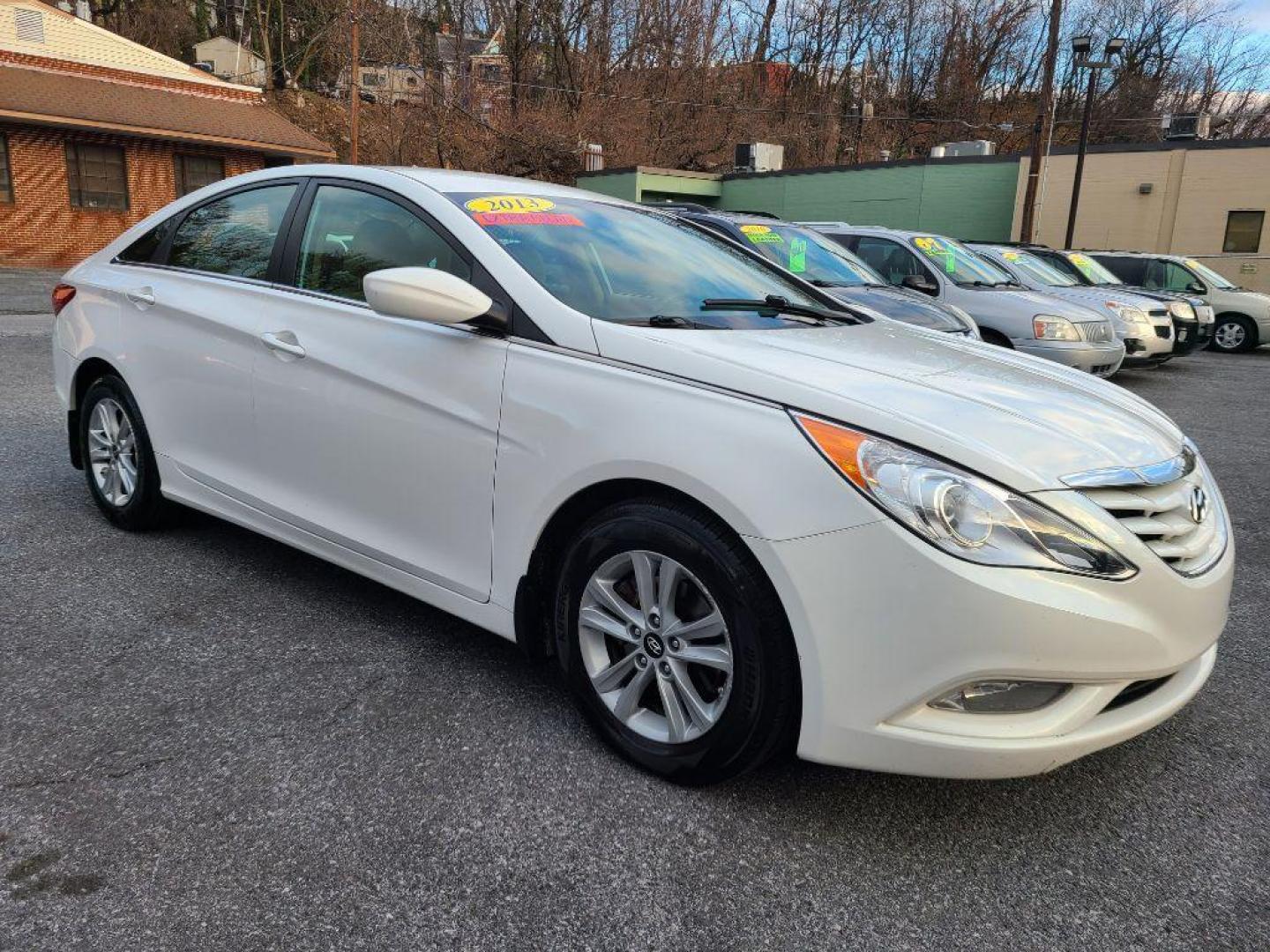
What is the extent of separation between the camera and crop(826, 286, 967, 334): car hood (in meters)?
7.74

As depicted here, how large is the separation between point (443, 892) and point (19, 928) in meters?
0.83

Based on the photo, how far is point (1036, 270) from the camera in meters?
13.1

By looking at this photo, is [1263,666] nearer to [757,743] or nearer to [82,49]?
[757,743]

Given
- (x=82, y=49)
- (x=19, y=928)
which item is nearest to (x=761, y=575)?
(x=19, y=928)

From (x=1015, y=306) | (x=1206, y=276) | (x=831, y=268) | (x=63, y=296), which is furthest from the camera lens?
(x=1206, y=276)

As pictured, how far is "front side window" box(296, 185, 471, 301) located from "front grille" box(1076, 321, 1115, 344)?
26.9 ft

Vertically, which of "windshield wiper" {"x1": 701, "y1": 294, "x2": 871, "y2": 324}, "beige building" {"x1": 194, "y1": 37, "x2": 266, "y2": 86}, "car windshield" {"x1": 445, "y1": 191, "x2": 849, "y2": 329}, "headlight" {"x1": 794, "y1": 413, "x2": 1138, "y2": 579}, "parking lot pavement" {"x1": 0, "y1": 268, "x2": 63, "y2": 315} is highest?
"beige building" {"x1": 194, "y1": 37, "x2": 266, "y2": 86}

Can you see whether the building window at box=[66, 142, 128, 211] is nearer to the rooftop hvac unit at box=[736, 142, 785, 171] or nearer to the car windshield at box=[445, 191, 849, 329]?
the rooftop hvac unit at box=[736, 142, 785, 171]

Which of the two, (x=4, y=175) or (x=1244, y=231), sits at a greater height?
(x=1244, y=231)

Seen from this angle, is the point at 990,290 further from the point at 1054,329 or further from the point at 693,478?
the point at 693,478

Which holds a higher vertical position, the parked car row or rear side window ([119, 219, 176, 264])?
rear side window ([119, 219, 176, 264])

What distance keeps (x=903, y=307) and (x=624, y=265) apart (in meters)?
5.26

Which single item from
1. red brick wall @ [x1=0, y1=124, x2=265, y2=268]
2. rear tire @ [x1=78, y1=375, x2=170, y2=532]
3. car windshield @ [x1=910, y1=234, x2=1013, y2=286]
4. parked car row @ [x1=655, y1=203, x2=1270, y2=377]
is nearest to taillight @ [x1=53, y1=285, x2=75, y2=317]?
rear tire @ [x1=78, y1=375, x2=170, y2=532]

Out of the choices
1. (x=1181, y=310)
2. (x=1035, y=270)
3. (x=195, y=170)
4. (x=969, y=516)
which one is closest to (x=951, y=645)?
(x=969, y=516)
